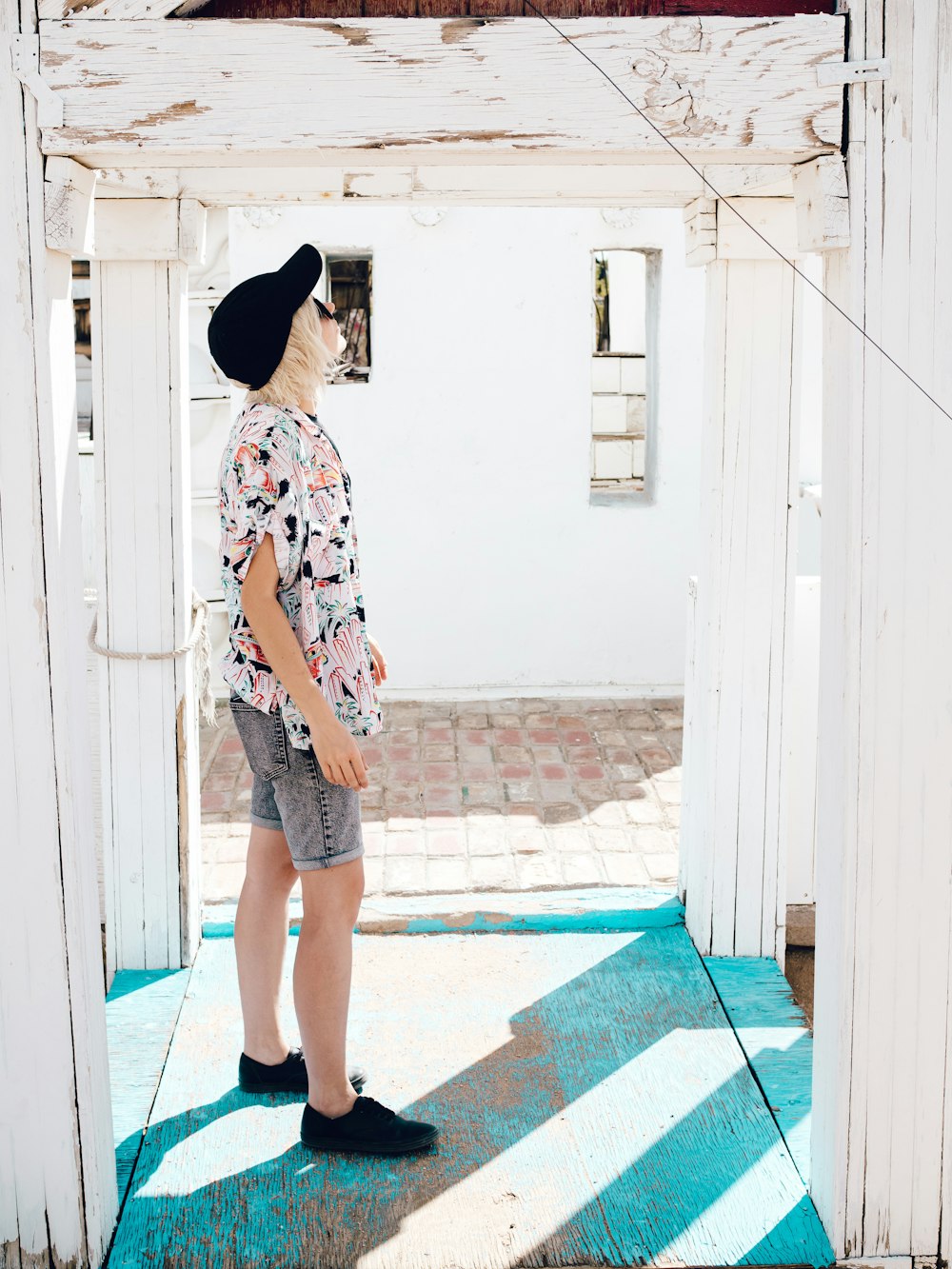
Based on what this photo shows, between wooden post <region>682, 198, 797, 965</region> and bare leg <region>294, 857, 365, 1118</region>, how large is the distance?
5.24 ft

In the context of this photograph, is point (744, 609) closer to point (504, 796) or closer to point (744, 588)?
point (744, 588)

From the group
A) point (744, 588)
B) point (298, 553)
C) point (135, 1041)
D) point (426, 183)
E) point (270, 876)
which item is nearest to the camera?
point (298, 553)

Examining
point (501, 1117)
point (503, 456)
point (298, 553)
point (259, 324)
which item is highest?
point (259, 324)

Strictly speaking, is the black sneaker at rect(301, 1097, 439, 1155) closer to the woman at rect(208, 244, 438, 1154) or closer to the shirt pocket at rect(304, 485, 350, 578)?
the woman at rect(208, 244, 438, 1154)

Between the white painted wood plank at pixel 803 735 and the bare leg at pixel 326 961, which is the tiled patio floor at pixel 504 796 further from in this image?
the bare leg at pixel 326 961

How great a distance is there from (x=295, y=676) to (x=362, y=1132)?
45.2 inches

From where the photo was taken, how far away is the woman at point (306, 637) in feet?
8.92

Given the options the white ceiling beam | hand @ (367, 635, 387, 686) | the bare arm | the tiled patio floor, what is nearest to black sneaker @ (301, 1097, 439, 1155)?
the bare arm

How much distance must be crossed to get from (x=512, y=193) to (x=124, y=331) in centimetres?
123

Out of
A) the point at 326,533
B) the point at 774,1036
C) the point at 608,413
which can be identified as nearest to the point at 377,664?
the point at 326,533

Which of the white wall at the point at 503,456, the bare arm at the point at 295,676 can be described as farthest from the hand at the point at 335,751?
the white wall at the point at 503,456

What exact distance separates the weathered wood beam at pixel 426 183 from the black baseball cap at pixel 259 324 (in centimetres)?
70

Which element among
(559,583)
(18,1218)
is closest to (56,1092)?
(18,1218)

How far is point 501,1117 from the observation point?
3238 millimetres
